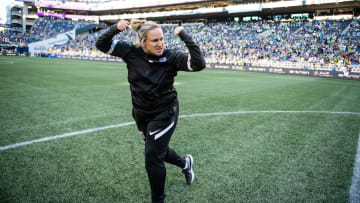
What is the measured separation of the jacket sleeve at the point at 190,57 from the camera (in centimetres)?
207

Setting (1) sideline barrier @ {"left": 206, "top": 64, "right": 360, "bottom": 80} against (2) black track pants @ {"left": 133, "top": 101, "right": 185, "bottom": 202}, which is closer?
(2) black track pants @ {"left": 133, "top": 101, "right": 185, "bottom": 202}

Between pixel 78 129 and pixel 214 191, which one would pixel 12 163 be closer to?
pixel 78 129

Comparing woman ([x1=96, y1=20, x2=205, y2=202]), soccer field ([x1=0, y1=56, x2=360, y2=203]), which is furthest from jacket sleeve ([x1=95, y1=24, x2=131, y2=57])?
soccer field ([x1=0, y1=56, x2=360, y2=203])

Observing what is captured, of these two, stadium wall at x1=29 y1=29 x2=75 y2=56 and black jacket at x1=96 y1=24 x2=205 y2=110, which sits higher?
stadium wall at x1=29 y1=29 x2=75 y2=56

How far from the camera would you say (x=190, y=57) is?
83.1 inches

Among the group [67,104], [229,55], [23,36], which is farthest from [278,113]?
[23,36]

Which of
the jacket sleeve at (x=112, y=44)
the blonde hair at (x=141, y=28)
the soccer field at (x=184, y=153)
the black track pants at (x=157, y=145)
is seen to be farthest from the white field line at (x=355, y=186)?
the jacket sleeve at (x=112, y=44)

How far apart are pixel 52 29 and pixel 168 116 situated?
71377 mm

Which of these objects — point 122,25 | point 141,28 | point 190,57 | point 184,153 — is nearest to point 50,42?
point 184,153

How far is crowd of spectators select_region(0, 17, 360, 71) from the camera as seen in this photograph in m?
27.0

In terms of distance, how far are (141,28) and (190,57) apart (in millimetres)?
535

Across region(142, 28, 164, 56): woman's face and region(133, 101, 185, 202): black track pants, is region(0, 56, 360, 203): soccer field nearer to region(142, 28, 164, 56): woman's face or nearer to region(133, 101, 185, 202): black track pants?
region(133, 101, 185, 202): black track pants

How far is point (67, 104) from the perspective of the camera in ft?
21.5

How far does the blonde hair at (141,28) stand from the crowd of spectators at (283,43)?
2675 centimetres
